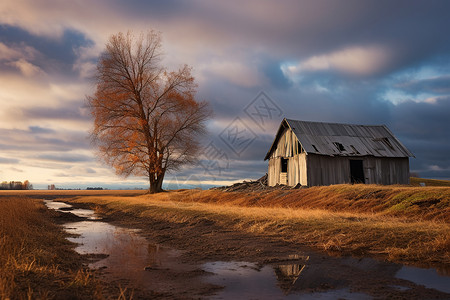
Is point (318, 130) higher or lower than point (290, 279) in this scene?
higher

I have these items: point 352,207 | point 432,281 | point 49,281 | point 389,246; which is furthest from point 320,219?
point 49,281

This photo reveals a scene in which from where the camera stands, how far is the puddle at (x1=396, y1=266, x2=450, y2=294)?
589 centimetres

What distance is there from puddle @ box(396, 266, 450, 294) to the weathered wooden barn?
1955 cm

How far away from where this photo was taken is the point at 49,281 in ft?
18.6

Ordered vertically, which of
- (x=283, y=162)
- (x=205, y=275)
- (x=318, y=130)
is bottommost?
(x=205, y=275)

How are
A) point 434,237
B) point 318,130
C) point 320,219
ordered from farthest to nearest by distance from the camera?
point 318,130 → point 320,219 → point 434,237

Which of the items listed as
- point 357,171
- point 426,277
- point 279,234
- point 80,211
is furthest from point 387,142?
point 80,211

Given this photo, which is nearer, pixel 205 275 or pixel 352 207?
pixel 205 275

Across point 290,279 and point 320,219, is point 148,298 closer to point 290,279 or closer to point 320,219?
point 290,279

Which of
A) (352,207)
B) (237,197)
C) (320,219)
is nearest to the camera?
(320,219)

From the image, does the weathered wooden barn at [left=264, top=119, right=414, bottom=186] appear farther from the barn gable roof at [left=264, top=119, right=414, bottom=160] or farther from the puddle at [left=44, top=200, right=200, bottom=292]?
the puddle at [left=44, top=200, right=200, bottom=292]

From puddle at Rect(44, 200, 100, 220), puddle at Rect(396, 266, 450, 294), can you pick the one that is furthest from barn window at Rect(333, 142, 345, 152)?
puddle at Rect(396, 266, 450, 294)

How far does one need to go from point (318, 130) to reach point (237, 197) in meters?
10.2

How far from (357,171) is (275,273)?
2474 cm
